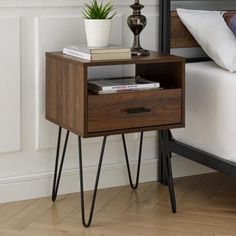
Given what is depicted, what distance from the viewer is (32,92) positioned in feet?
8.71

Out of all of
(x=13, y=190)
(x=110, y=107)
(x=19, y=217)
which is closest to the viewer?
(x=110, y=107)

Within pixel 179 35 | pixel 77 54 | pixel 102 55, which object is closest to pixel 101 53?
pixel 102 55

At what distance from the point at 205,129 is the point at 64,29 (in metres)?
0.69

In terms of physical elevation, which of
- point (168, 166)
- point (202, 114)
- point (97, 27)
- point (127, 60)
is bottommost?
point (168, 166)

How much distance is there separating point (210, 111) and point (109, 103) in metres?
0.45

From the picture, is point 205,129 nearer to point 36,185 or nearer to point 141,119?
point 141,119

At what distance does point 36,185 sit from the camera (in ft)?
8.91

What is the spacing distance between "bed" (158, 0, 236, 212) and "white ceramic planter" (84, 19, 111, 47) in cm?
42

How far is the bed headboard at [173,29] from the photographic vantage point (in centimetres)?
284

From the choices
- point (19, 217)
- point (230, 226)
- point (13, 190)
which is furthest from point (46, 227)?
point (230, 226)

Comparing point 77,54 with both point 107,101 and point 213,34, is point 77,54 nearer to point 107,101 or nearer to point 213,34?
point 107,101

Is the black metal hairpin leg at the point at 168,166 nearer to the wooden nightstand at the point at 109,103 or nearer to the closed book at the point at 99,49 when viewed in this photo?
the wooden nightstand at the point at 109,103

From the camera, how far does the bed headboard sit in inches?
112

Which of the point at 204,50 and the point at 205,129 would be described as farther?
the point at 204,50
